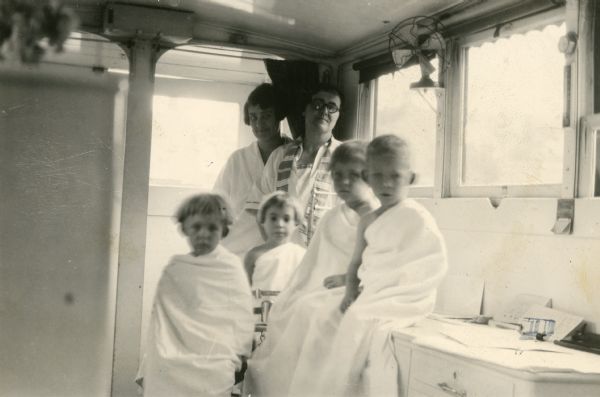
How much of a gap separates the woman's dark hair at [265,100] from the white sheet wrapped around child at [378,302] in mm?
1338

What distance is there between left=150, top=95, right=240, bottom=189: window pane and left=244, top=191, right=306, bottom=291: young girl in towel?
48 cm

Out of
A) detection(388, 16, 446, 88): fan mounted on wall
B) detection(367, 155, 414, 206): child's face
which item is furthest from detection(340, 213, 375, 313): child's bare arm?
detection(388, 16, 446, 88): fan mounted on wall

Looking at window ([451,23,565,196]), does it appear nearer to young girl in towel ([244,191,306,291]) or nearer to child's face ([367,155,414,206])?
child's face ([367,155,414,206])

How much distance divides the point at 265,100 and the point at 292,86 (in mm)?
187

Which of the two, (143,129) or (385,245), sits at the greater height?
(143,129)

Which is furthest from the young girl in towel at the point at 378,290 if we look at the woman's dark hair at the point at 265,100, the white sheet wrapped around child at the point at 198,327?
the woman's dark hair at the point at 265,100

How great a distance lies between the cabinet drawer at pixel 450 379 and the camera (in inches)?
65.5

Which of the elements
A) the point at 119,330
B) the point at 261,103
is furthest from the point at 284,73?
the point at 119,330

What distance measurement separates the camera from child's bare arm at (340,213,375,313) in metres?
2.35

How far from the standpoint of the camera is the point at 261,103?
3.41 metres

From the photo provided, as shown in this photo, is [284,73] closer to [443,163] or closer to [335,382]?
[443,163]

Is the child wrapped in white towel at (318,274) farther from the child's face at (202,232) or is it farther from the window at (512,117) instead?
the window at (512,117)

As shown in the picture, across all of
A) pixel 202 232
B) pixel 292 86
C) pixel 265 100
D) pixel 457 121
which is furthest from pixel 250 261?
pixel 457 121

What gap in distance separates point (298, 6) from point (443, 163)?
40.9 inches
